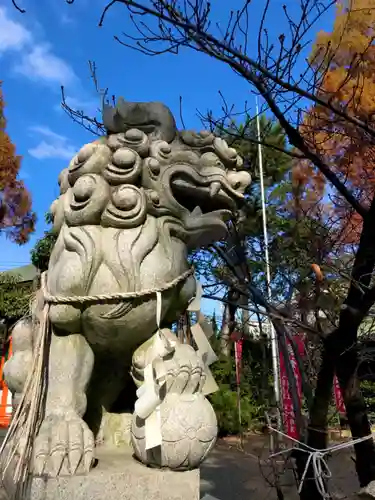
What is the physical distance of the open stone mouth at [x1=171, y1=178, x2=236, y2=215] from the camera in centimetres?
157

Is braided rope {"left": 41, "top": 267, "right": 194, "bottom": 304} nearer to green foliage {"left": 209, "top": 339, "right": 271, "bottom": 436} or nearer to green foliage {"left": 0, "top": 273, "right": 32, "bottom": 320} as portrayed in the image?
green foliage {"left": 209, "top": 339, "right": 271, "bottom": 436}

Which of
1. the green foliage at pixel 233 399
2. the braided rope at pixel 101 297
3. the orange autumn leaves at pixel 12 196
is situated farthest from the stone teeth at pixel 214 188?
the orange autumn leaves at pixel 12 196

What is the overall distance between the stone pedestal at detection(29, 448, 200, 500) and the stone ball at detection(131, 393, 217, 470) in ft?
0.10

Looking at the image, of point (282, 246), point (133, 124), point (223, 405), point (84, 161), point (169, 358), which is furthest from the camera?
point (223, 405)

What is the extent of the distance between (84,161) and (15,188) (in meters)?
9.02

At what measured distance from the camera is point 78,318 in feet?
4.54

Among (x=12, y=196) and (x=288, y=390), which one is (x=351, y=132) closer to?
(x=288, y=390)

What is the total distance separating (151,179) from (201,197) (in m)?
0.19

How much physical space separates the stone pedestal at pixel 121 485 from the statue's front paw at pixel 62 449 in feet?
0.08

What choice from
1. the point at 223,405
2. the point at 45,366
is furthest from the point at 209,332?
the point at 223,405

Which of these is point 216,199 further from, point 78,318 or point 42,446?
point 42,446

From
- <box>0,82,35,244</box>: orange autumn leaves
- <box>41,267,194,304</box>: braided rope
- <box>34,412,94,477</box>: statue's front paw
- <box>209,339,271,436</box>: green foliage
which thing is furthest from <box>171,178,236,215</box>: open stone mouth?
<box>0,82,35,244</box>: orange autumn leaves

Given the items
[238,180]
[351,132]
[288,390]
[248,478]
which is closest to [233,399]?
[248,478]

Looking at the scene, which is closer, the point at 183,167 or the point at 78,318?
the point at 78,318
